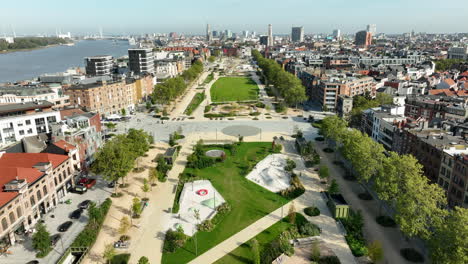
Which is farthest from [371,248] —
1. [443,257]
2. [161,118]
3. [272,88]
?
[272,88]

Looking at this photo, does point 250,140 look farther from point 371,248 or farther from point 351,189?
point 371,248

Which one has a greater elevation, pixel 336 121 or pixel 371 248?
pixel 336 121

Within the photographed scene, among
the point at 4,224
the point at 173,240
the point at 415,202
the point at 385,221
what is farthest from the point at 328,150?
the point at 4,224

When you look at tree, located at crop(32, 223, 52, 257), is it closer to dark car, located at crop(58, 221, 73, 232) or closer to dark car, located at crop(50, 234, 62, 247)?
dark car, located at crop(50, 234, 62, 247)

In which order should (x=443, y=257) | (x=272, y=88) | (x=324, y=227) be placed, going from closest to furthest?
1. (x=443, y=257)
2. (x=324, y=227)
3. (x=272, y=88)

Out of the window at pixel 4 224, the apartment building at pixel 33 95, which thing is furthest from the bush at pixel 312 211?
A: the apartment building at pixel 33 95

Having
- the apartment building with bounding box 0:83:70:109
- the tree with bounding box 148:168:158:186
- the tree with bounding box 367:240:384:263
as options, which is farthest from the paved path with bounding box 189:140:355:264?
the apartment building with bounding box 0:83:70:109
